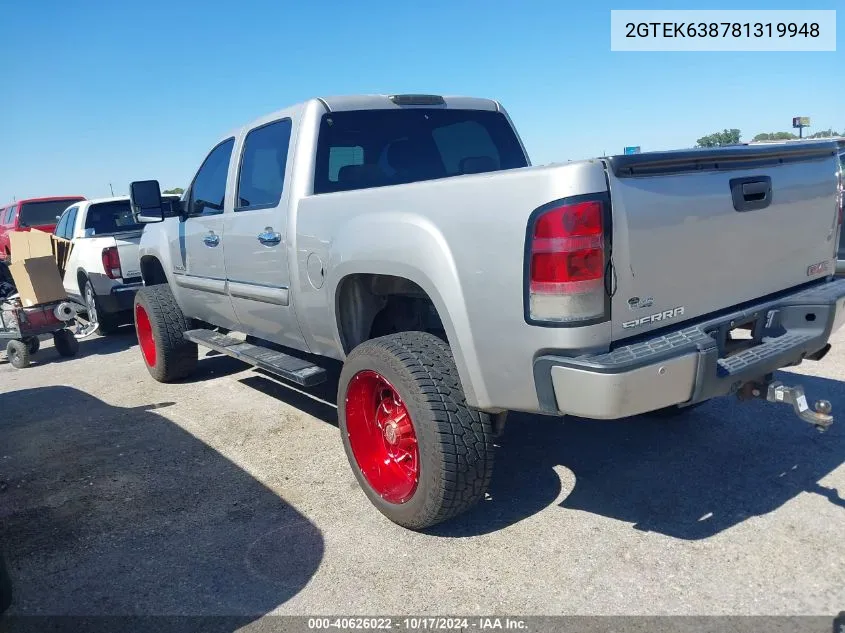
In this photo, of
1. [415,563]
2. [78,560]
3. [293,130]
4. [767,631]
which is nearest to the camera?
A: [767,631]

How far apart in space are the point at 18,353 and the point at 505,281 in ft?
22.0

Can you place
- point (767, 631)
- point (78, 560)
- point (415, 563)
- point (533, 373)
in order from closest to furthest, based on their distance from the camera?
1. point (767, 631)
2. point (533, 373)
3. point (415, 563)
4. point (78, 560)

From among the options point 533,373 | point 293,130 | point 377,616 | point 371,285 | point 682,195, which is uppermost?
point 293,130

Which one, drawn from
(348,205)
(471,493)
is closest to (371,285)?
(348,205)

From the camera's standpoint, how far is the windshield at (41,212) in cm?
1442

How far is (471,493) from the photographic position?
9.56 feet

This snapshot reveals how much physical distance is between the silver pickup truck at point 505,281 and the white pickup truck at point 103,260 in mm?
4190

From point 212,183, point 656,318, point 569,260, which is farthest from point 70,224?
point 656,318

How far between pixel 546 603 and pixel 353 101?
9.93 ft

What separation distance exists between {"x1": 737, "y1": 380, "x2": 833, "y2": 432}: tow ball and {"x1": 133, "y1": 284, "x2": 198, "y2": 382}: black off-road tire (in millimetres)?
4442

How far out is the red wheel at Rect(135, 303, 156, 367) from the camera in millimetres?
6156

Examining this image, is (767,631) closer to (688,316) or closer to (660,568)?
(660,568)

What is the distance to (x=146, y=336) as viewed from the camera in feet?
20.6

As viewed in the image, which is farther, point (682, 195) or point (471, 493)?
point (471, 493)
